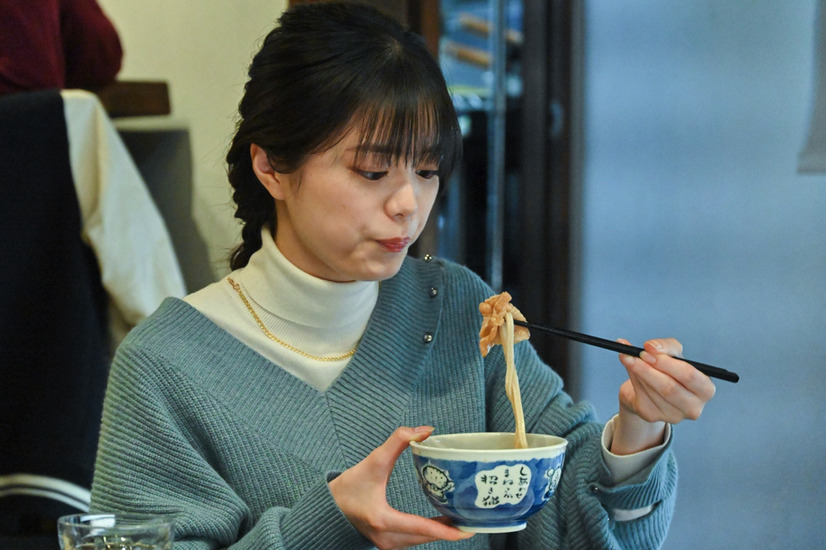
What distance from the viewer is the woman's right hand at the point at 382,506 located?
3.02 feet

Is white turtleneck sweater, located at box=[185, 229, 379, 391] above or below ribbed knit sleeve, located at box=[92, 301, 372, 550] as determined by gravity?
above

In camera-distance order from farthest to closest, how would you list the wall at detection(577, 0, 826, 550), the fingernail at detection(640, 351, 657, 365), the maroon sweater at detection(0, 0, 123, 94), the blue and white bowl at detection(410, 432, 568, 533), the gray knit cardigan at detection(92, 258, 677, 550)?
the wall at detection(577, 0, 826, 550) → the maroon sweater at detection(0, 0, 123, 94) → the gray knit cardigan at detection(92, 258, 677, 550) → the fingernail at detection(640, 351, 657, 365) → the blue and white bowl at detection(410, 432, 568, 533)

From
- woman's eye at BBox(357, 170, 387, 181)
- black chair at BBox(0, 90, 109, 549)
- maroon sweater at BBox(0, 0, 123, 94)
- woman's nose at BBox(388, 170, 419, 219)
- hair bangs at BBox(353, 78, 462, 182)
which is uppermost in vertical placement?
maroon sweater at BBox(0, 0, 123, 94)

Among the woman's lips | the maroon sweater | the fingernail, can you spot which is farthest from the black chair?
the fingernail

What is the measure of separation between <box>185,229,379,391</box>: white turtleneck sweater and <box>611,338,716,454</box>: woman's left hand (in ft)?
1.23

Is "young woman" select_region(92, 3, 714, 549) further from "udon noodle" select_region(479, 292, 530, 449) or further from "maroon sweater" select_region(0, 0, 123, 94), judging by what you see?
"maroon sweater" select_region(0, 0, 123, 94)

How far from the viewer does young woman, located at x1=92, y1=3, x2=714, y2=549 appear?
106 cm

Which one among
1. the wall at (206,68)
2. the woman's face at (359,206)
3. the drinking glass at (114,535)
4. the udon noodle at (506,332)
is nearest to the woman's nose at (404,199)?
the woman's face at (359,206)

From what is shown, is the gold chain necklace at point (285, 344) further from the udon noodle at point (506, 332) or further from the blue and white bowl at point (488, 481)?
the blue and white bowl at point (488, 481)

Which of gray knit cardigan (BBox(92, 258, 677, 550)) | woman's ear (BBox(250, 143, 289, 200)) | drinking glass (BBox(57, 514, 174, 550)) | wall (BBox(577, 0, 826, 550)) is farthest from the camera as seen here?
wall (BBox(577, 0, 826, 550))

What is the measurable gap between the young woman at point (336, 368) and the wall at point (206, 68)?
466 millimetres

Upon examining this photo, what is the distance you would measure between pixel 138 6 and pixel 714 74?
1304 mm

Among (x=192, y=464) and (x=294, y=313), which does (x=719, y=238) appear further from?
(x=192, y=464)

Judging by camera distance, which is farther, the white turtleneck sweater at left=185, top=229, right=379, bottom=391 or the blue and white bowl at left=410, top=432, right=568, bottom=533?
the white turtleneck sweater at left=185, top=229, right=379, bottom=391
